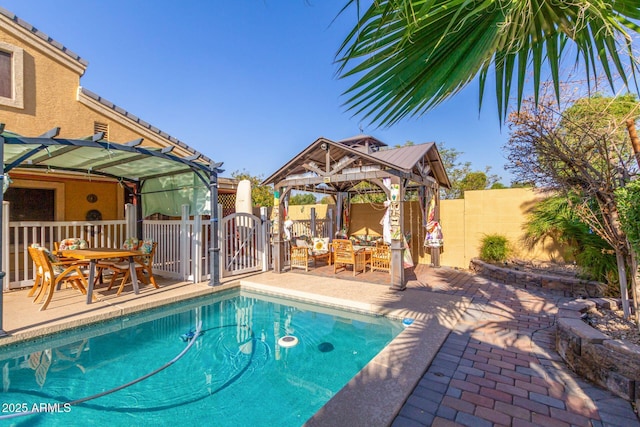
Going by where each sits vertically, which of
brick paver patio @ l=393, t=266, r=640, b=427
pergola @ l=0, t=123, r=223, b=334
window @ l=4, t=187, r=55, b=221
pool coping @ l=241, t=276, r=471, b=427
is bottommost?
brick paver patio @ l=393, t=266, r=640, b=427

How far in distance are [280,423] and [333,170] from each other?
19.7ft

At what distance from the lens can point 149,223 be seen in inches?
345

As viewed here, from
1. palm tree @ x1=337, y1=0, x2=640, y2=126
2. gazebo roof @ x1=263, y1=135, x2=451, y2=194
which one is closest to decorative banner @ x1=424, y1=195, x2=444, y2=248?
gazebo roof @ x1=263, y1=135, x2=451, y2=194

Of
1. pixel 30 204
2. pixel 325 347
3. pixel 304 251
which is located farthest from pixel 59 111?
pixel 325 347

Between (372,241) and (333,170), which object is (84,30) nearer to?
(333,170)

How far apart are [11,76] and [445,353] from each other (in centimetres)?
1183

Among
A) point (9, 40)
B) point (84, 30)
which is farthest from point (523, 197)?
point (9, 40)

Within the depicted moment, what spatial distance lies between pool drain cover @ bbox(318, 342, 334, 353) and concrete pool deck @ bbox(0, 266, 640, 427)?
99cm

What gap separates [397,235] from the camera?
22.4 ft

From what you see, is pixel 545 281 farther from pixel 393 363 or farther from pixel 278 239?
pixel 278 239

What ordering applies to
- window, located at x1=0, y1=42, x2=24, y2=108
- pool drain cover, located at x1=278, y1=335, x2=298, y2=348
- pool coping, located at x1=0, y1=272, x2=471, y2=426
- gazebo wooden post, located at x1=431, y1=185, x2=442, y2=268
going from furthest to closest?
gazebo wooden post, located at x1=431, y1=185, x2=442, y2=268 → window, located at x1=0, y1=42, x2=24, y2=108 → pool drain cover, located at x1=278, y1=335, x2=298, y2=348 → pool coping, located at x1=0, y1=272, x2=471, y2=426

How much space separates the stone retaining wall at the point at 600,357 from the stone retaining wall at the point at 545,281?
326 centimetres

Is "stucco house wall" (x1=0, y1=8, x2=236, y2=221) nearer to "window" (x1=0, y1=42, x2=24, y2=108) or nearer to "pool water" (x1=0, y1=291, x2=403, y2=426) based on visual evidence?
"window" (x1=0, y1=42, x2=24, y2=108)

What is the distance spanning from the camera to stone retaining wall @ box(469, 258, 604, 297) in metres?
6.23
